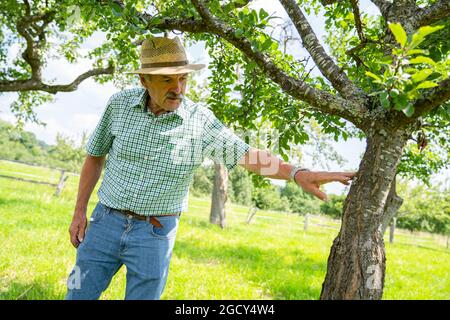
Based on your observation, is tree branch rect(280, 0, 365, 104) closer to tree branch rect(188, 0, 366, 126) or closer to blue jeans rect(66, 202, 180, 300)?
tree branch rect(188, 0, 366, 126)

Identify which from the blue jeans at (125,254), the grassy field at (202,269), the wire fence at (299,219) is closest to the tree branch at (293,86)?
the blue jeans at (125,254)

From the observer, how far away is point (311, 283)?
711 centimetres

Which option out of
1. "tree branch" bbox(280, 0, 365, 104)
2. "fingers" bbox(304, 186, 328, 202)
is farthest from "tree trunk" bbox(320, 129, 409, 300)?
"fingers" bbox(304, 186, 328, 202)

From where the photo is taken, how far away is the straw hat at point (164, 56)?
2.71 meters

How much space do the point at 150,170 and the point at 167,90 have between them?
22.1 inches

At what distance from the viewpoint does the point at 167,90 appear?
2.72m

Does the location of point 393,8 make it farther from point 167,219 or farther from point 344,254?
point 167,219

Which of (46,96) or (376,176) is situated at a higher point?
(46,96)

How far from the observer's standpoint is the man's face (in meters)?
2.69

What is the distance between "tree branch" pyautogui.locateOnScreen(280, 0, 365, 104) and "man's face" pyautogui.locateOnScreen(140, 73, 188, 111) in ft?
3.18

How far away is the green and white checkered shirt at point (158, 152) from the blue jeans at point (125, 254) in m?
0.11
